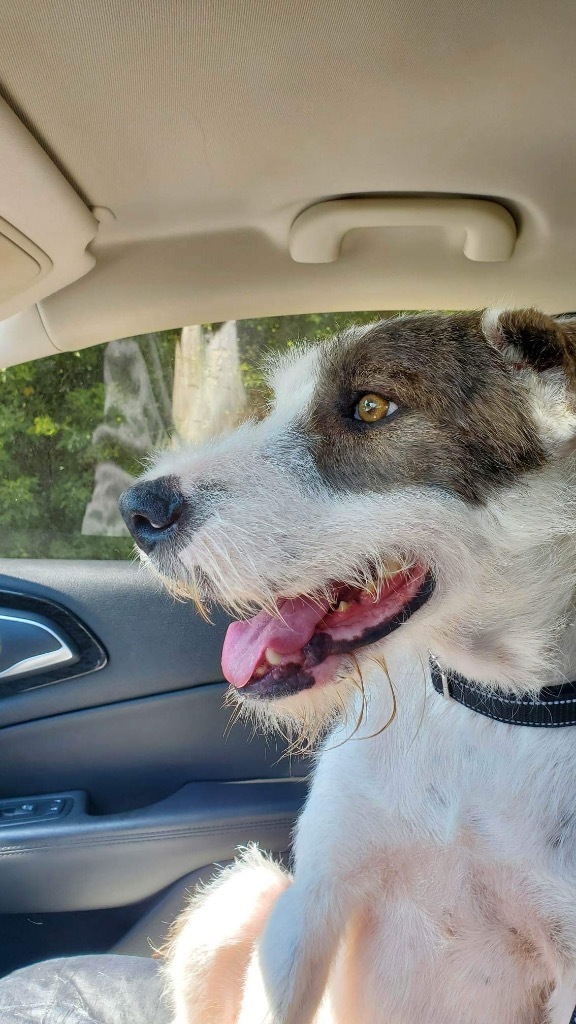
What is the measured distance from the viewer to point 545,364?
2.10 m

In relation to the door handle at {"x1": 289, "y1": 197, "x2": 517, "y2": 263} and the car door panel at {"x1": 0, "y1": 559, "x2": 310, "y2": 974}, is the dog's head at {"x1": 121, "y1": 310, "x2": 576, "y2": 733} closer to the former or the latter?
the door handle at {"x1": 289, "y1": 197, "x2": 517, "y2": 263}

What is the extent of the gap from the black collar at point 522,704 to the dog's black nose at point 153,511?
844 millimetres

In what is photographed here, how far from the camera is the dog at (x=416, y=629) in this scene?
1.95 meters

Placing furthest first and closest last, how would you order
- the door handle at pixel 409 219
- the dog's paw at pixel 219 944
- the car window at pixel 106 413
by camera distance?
1. the car window at pixel 106 413
2. the door handle at pixel 409 219
3. the dog's paw at pixel 219 944

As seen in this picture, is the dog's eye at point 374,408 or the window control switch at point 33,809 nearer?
the dog's eye at point 374,408

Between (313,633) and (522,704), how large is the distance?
54 cm

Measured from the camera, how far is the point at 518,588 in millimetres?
2064

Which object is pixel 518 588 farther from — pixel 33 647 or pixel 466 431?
pixel 33 647

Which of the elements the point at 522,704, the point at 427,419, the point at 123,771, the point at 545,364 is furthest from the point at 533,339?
the point at 123,771

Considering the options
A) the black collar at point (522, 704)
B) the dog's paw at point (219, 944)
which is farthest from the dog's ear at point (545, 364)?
the dog's paw at point (219, 944)

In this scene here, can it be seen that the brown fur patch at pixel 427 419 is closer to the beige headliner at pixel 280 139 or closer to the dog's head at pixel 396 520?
the dog's head at pixel 396 520

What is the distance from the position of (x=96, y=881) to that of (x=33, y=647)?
102cm

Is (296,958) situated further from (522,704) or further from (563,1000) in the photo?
(522,704)

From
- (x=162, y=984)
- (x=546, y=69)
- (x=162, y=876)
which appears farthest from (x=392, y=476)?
(x=162, y=876)
